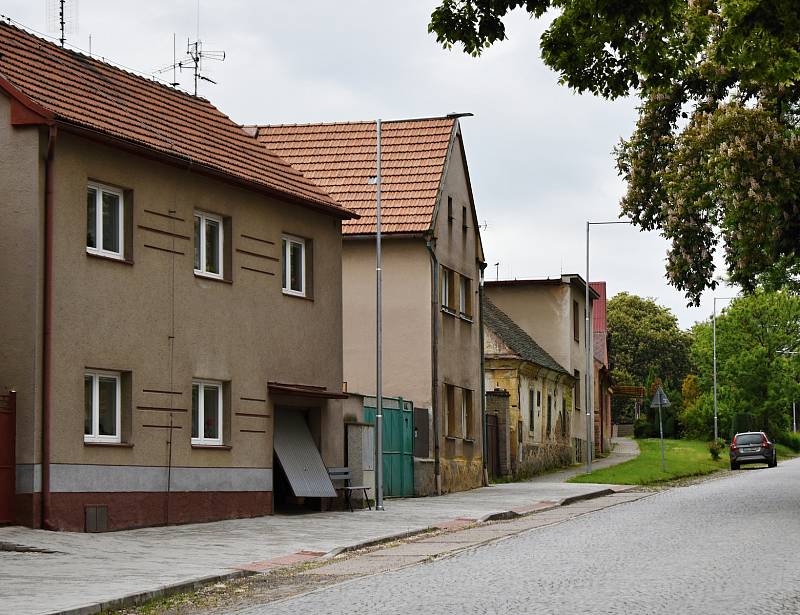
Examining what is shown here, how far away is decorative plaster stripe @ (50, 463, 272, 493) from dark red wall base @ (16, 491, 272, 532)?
3.4 inches

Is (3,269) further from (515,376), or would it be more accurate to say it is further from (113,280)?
(515,376)

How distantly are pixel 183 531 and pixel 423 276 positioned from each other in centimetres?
1411

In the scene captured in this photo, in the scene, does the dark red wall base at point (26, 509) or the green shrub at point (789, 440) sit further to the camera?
the green shrub at point (789, 440)

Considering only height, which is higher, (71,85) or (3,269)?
(71,85)

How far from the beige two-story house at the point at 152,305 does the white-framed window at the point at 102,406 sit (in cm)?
3

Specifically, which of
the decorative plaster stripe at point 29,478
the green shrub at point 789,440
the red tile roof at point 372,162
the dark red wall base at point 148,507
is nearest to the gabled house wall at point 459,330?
the red tile roof at point 372,162

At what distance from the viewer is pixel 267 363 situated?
24781 mm

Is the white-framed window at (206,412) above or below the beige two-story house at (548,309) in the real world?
below

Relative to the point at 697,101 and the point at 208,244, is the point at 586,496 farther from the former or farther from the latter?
the point at 208,244

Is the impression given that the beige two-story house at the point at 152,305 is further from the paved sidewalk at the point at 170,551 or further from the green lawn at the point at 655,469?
the green lawn at the point at 655,469

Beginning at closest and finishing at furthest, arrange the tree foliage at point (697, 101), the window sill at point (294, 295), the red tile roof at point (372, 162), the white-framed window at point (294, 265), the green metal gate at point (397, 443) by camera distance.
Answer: the tree foliage at point (697, 101) → the window sill at point (294, 295) → the white-framed window at point (294, 265) → the green metal gate at point (397, 443) → the red tile roof at point (372, 162)

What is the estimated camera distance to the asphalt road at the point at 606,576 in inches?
444

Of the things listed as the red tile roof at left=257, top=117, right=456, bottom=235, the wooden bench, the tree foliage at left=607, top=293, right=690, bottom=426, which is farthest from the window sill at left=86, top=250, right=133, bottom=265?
the tree foliage at left=607, top=293, right=690, bottom=426

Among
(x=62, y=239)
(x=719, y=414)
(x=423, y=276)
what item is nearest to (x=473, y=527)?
(x=62, y=239)
